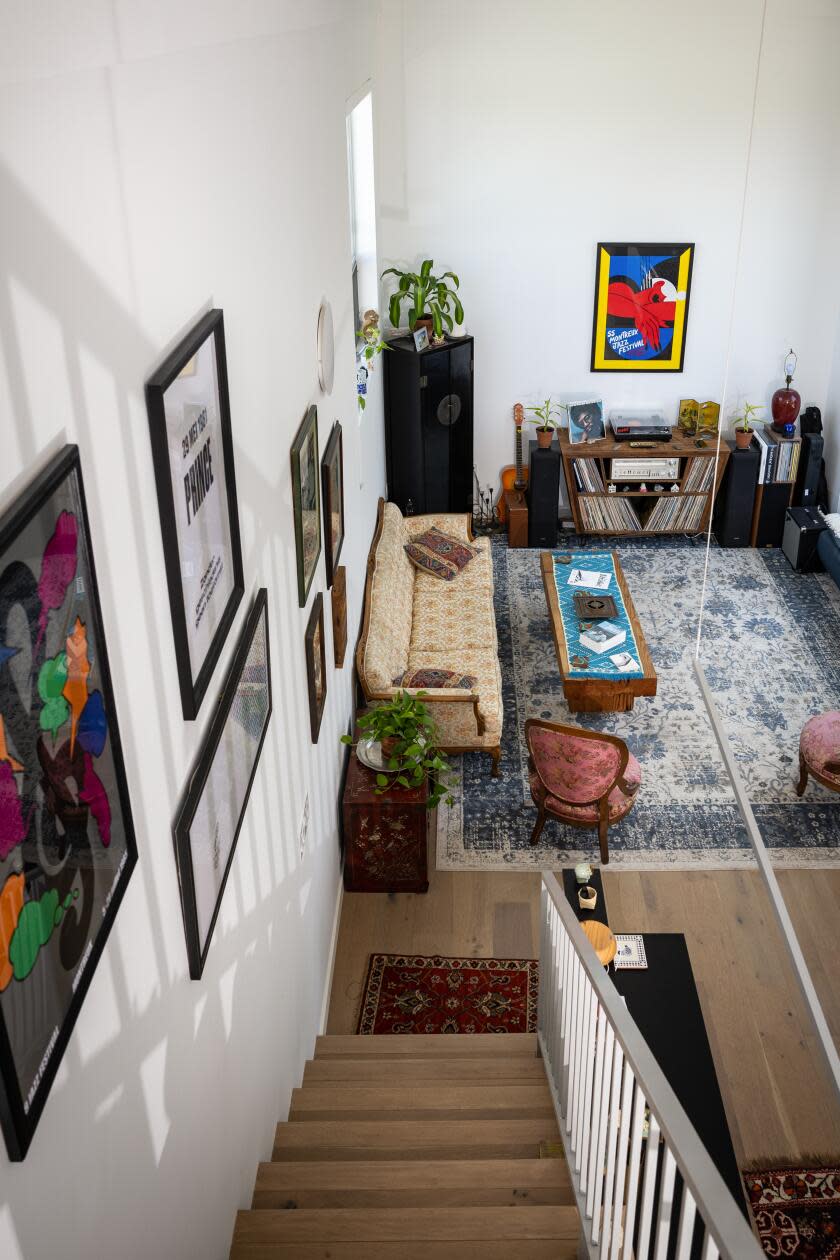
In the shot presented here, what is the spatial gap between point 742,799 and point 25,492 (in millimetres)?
3044

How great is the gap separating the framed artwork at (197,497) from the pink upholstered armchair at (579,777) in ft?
10.0

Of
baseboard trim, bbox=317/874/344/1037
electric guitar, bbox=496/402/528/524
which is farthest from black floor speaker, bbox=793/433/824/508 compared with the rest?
baseboard trim, bbox=317/874/344/1037

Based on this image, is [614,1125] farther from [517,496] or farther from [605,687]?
[517,496]

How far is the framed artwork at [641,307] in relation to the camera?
323 inches

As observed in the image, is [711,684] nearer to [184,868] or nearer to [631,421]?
[631,421]

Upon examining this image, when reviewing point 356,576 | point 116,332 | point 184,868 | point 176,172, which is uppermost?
point 176,172

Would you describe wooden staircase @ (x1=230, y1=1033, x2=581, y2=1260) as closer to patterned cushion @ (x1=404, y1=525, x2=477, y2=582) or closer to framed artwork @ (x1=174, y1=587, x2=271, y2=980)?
framed artwork @ (x1=174, y1=587, x2=271, y2=980)

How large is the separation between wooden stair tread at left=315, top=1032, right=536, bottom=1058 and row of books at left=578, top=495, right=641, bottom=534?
5054 mm

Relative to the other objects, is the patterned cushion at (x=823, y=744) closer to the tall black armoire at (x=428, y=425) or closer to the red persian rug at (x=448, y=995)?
the red persian rug at (x=448, y=995)

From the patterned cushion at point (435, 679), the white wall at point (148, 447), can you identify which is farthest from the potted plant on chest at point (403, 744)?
the white wall at point (148, 447)

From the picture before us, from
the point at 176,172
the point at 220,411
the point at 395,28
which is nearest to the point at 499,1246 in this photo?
the point at 220,411

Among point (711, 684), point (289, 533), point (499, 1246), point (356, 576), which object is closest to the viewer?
point (499, 1246)

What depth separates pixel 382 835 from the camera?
5.35 meters

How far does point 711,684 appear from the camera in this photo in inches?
278
